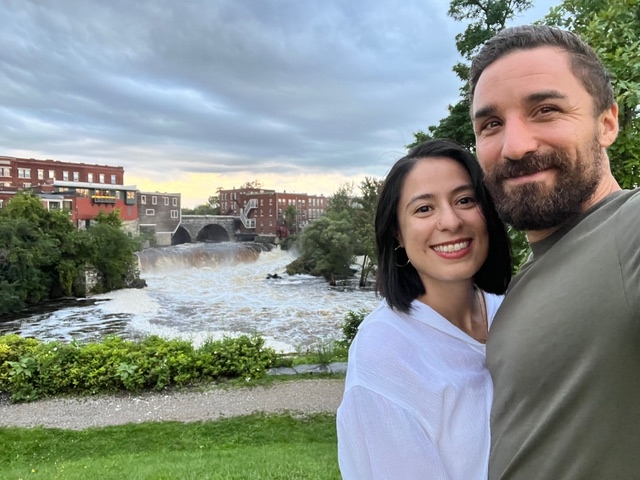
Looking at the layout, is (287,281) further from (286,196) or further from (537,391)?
(286,196)

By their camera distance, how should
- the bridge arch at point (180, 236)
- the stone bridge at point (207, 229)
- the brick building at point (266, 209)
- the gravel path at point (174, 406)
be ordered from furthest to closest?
1. the brick building at point (266, 209)
2. the bridge arch at point (180, 236)
3. the stone bridge at point (207, 229)
4. the gravel path at point (174, 406)

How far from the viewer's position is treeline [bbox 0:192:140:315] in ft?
73.0

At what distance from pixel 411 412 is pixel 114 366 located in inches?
337

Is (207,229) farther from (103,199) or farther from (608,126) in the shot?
(608,126)

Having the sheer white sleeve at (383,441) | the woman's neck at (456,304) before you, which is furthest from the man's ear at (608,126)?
the sheer white sleeve at (383,441)

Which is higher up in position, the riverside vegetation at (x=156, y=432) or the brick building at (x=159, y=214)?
the brick building at (x=159, y=214)

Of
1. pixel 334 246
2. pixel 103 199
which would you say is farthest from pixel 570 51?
pixel 103 199

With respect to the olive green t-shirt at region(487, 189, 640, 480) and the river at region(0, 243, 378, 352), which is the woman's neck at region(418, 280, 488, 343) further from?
the river at region(0, 243, 378, 352)

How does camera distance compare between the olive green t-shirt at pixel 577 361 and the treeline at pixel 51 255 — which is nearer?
the olive green t-shirt at pixel 577 361

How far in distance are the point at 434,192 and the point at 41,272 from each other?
2743 centimetres

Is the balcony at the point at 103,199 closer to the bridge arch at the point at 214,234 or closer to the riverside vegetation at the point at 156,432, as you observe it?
the bridge arch at the point at 214,234

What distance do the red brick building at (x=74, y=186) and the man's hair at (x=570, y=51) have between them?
39.1 metres

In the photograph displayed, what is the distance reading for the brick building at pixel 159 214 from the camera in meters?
48.3

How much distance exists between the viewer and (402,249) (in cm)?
146
